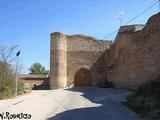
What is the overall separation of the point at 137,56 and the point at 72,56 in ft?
49.0

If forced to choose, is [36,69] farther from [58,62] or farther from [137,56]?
[137,56]

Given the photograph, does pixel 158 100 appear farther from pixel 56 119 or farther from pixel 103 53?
pixel 103 53

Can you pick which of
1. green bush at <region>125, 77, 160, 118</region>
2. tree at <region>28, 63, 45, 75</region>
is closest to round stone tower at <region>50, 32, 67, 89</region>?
green bush at <region>125, 77, 160, 118</region>

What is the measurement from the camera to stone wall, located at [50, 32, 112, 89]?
38.5 m

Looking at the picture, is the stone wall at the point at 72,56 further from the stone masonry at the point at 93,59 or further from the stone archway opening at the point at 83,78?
the stone archway opening at the point at 83,78

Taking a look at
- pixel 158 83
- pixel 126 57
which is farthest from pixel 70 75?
pixel 158 83

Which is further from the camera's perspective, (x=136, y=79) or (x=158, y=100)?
(x=136, y=79)

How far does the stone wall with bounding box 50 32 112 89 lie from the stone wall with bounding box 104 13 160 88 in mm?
5466

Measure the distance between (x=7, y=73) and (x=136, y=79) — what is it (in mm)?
10451

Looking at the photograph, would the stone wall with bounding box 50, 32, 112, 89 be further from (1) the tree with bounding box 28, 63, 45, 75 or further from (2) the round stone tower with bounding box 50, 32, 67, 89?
(1) the tree with bounding box 28, 63, 45, 75

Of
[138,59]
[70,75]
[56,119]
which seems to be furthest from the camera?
[70,75]

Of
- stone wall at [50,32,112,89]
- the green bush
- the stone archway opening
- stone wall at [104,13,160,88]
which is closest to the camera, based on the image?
the green bush

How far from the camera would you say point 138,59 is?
2608 centimetres

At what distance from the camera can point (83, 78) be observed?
4159 cm
